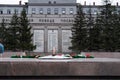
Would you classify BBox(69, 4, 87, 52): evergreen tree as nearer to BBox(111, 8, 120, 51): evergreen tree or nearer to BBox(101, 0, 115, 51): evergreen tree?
BBox(101, 0, 115, 51): evergreen tree

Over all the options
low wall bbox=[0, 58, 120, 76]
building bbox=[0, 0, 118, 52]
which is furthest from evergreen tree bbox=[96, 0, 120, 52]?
low wall bbox=[0, 58, 120, 76]

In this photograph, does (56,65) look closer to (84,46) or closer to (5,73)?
(5,73)

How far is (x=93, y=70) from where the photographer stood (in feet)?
11.7

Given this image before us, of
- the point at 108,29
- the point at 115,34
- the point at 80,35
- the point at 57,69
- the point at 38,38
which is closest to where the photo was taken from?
the point at 57,69

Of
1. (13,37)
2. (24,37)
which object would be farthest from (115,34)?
(13,37)

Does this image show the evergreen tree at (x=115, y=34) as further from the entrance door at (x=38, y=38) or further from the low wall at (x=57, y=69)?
the low wall at (x=57, y=69)

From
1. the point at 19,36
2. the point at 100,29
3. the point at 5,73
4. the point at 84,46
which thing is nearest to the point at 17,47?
the point at 19,36

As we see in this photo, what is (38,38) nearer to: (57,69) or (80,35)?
(80,35)

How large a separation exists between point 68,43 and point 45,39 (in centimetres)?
358

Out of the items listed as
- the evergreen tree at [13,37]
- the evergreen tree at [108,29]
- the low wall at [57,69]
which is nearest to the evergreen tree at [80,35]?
Answer: the evergreen tree at [108,29]

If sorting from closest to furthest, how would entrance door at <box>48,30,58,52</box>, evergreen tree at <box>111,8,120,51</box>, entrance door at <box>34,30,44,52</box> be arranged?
evergreen tree at <box>111,8,120,51</box> < entrance door at <box>34,30,44,52</box> < entrance door at <box>48,30,58,52</box>

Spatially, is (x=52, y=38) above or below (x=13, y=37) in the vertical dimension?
below

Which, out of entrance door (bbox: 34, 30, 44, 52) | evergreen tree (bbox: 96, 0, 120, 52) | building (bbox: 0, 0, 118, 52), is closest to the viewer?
evergreen tree (bbox: 96, 0, 120, 52)

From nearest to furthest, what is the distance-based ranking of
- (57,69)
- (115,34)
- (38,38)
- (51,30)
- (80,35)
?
1. (57,69)
2. (115,34)
3. (80,35)
4. (38,38)
5. (51,30)
